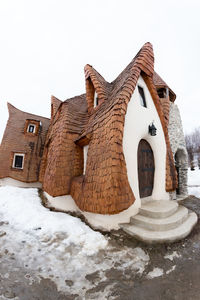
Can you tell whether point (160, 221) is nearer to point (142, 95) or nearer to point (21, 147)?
point (142, 95)

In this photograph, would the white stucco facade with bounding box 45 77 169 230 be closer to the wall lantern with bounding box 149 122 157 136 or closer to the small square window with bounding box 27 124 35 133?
the wall lantern with bounding box 149 122 157 136

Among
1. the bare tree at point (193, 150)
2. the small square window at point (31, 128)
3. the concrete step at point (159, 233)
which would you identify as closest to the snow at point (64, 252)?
the concrete step at point (159, 233)

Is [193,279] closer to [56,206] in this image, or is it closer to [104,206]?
[104,206]

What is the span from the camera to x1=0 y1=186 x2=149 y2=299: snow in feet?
7.45

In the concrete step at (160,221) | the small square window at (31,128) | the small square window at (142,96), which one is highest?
the small square window at (142,96)

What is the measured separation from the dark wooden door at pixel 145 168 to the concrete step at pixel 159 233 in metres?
1.58

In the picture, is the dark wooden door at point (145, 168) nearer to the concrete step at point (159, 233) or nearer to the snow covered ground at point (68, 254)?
the concrete step at point (159, 233)

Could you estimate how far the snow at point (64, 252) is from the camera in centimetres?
227

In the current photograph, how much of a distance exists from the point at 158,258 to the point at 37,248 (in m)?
2.65

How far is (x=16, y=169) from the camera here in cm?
917

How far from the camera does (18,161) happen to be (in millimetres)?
9484

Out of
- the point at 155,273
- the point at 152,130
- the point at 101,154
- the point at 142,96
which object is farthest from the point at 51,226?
the point at 142,96

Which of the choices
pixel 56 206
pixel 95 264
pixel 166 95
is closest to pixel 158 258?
pixel 95 264

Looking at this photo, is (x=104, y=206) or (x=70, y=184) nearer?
(x=104, y=206)
